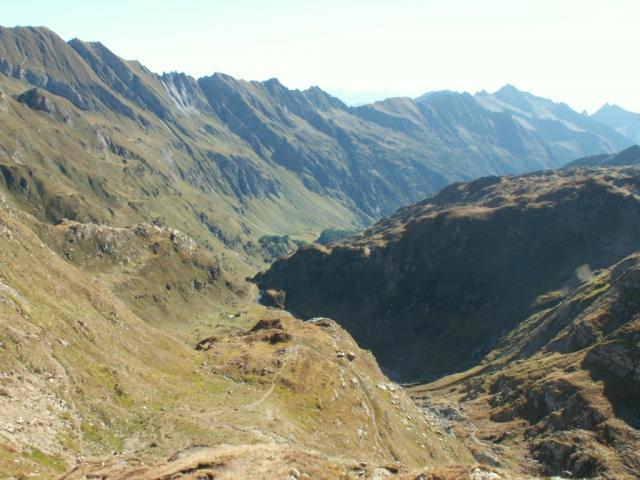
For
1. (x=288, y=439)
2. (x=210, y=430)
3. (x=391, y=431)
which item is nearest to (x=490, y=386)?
(x=391, y=431)

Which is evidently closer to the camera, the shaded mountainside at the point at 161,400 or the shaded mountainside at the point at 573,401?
the shaded mountainside at the point at 161,400

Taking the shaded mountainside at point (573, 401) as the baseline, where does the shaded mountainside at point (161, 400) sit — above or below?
above

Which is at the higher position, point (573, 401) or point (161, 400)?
point (161, 400)

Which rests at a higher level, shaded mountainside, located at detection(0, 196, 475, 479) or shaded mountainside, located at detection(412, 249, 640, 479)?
shaded mountainside, located at detection(0, 196, 475, 479)

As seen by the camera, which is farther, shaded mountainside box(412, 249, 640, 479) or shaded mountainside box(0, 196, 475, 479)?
shaded mountainside box(412, 249, 640, 479)

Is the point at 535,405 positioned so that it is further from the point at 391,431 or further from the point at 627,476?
the point at 391,431

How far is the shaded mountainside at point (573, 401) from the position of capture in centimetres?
11894

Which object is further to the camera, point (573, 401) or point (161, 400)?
point (573, 401)

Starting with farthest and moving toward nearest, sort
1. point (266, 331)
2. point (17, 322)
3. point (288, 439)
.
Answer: point (266, 331) → point (288, 439) → point (17, 322)

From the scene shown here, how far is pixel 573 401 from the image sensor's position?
450ft

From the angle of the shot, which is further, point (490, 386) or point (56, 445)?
point (490, 386)

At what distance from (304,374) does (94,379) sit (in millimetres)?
50595

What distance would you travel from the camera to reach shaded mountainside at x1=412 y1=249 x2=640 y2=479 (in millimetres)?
118938

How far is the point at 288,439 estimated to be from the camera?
7662cm
